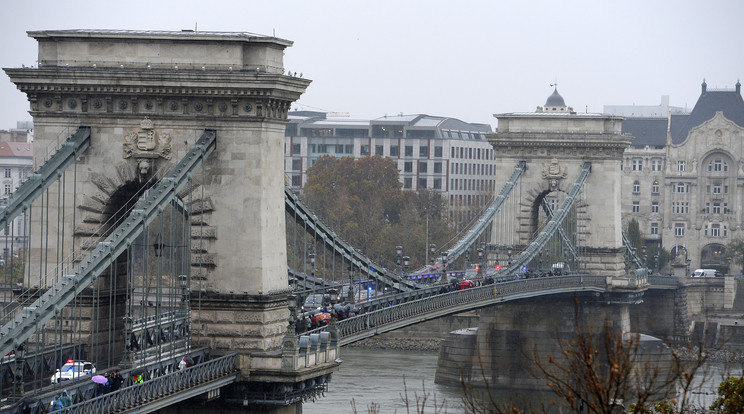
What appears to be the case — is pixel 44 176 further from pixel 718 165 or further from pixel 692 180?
pixel 718 165

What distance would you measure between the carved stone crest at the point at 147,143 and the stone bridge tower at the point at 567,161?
48547mm

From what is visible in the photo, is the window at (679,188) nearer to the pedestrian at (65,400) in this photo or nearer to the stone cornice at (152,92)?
the stone cornice at (152,92)

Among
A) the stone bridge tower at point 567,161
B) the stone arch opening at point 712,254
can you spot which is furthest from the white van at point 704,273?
the stone bridge tower at point 567,161

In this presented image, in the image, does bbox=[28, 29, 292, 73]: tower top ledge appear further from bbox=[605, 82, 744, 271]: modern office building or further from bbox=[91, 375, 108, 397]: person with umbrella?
bbox=[605, 82, 744, 271]: modern office building

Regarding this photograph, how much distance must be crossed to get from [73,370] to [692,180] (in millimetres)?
125398

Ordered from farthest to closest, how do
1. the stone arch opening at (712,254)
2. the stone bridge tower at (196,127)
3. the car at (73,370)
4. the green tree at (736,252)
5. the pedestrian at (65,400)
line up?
1. the stone arch opening at (712,254)
2. the green tree at (736,252)
3. the stone bridge tower at (196,127)
4. the car at (73,370)
5. the pedestrian at (65,400)

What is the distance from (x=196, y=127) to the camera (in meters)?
52.2

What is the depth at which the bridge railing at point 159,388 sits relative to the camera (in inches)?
1634

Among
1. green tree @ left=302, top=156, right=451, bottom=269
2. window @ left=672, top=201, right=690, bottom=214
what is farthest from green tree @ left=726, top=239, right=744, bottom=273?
green tree @ left=302, top=156, right=451, bottom=269

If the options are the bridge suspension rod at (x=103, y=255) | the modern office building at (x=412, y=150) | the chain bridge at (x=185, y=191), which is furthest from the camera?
the modern office building at (x=412, y=150)

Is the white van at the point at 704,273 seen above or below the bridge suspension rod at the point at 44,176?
below

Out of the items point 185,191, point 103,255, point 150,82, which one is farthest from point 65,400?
point 150,82

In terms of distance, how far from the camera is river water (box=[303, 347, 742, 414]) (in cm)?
8038

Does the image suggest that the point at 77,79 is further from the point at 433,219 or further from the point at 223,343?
the point at 433,219
